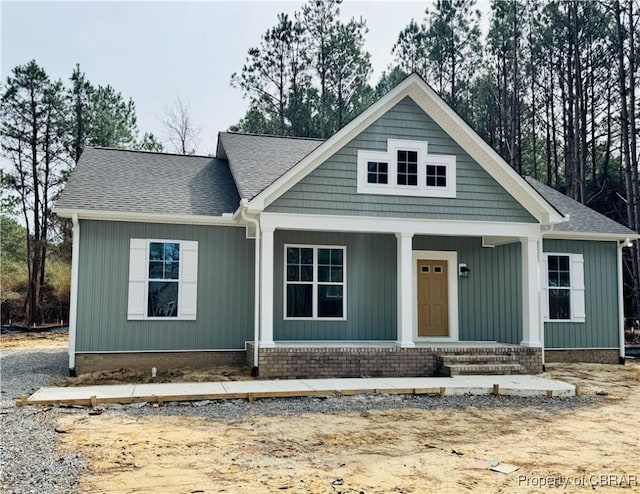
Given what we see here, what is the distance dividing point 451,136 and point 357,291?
3669mm

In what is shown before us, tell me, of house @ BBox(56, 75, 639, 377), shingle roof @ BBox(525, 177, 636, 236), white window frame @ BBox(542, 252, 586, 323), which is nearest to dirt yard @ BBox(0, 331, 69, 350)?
house @ BBox(56, 75, 639, 377)

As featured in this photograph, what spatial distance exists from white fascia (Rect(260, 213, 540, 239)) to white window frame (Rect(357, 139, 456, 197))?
554 mm

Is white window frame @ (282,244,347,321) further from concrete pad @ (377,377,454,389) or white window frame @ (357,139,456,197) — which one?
concrete pad @ (377,377,454,389)

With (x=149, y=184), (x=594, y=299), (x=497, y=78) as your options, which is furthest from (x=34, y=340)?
(x=497, y=78)

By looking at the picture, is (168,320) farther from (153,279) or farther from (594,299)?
(594,299)

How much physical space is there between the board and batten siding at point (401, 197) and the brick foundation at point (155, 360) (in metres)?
3.10

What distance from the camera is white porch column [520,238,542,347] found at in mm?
11359

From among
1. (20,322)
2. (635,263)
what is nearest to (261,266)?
(635,263)

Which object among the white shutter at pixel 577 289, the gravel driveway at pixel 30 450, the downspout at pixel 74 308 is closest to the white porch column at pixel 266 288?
the downspout at pixel 74 308

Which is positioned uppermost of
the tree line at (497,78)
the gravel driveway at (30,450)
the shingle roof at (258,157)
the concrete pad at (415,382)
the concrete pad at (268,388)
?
the tree line at (497,78)

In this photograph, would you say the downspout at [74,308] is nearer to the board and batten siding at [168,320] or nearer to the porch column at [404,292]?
the board and batten siding at [168,320]

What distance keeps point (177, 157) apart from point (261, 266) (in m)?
5.52

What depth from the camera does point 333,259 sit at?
39.6ft

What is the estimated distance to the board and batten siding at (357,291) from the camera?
38.6 ft
